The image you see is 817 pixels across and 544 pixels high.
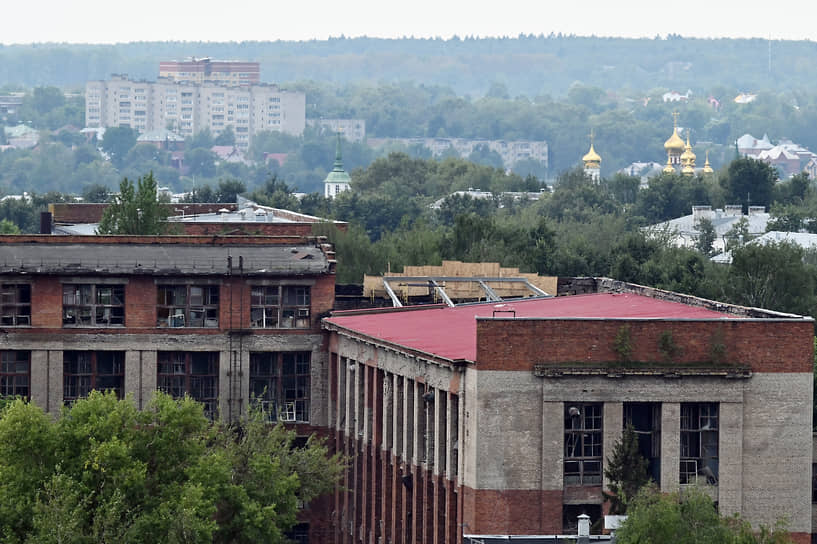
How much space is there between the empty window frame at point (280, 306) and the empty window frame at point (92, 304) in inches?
172

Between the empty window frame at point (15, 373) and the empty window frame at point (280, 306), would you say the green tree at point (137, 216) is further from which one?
the empty window frame at point (15, 373)

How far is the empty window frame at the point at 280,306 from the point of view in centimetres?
7744

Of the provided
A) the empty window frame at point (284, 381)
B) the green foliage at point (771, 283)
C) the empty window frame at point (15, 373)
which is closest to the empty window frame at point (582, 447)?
the empty window frame at point (284, 381)

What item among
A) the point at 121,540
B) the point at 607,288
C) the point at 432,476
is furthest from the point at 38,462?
the point at 607,288

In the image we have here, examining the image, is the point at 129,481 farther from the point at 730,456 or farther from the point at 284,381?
the point at 284,381

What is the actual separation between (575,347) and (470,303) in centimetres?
2018

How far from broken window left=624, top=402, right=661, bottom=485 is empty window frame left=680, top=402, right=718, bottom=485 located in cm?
64

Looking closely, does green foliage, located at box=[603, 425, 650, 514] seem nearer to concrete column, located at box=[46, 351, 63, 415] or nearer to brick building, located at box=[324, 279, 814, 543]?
brick building, located at box=[324, 279, 814, 543]

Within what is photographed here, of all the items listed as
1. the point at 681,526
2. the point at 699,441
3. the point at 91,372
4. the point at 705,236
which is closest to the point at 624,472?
the point at 699,441

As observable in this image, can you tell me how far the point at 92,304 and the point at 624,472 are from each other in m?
25.4

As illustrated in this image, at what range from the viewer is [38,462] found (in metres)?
57.0

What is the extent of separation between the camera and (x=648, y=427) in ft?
190

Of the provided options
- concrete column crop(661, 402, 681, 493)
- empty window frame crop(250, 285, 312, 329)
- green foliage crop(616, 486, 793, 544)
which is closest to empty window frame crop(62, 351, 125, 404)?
empty window frame crop(250, 285, 312, 329)

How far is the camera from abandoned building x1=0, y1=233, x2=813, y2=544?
5722cm
